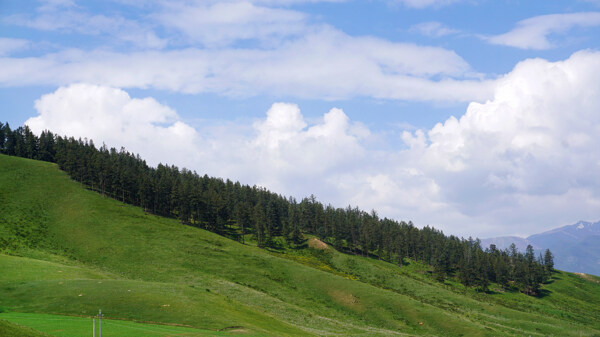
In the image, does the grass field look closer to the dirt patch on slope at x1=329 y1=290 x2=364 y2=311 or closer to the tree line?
the dirt patch on slope at x1=329 y1=290 x2=364 y2=311

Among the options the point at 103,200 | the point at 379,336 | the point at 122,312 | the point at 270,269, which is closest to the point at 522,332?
the point at 379,336

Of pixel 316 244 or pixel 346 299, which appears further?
pixel 316 244

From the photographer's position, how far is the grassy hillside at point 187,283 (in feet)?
160

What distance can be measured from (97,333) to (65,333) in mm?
2625

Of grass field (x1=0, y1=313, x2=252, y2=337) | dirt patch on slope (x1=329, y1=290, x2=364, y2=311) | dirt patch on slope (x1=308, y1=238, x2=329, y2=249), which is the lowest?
dirt patch on slope (x1=329, y1=290, x2=364, y2=311)

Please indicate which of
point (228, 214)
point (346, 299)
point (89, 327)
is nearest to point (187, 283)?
point (346, 299)

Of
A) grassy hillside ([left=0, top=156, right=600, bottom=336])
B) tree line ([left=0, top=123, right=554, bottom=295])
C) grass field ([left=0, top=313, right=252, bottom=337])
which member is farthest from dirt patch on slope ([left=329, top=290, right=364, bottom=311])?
tree line ([left=0, top=123, right=554, bottom=295])

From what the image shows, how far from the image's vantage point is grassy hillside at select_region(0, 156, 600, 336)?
48906 millimetres

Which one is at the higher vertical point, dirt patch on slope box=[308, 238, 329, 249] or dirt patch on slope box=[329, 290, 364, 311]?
dirt patch on slope box=[308, 238, 329, 249]

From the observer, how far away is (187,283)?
83312mm

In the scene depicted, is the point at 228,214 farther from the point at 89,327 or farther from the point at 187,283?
the point at 89,327

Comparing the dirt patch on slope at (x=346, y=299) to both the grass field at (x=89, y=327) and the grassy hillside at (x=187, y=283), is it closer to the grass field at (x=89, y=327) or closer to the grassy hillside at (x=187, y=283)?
the grassy hillside at (x=187, y=283)

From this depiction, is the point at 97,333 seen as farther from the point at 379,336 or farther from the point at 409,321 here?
the point at 409,321

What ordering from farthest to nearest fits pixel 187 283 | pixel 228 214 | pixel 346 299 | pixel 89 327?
1. pixel 228 214
2. pixel 346 299
3. pixel 187 283
4. pixel 89 327
